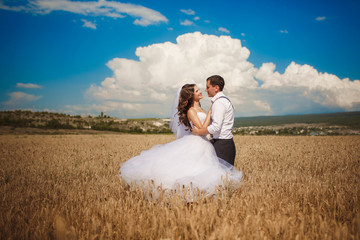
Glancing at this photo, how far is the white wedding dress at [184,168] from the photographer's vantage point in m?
3.98

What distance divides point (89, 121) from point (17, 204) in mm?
34205

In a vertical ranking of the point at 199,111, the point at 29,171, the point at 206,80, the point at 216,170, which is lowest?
the point at 29,171

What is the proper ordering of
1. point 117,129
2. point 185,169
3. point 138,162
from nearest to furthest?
point 185,169 → point 138,162 → point 117,129

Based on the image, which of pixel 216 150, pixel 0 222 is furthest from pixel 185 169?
pixel 0 222

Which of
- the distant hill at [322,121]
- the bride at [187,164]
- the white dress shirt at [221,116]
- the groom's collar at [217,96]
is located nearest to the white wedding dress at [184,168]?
the bride at [187,164]

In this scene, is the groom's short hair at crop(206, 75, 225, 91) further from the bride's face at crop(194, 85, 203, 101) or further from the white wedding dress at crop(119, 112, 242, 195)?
the white wedding dress at crop(119, 112, 242, 195)

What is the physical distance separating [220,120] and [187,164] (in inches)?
44.6

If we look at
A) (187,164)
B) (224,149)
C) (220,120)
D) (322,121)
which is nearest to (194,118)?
(220,120)

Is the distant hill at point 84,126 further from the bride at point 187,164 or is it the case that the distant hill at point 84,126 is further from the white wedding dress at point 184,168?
the white wedding dress at point 184,168

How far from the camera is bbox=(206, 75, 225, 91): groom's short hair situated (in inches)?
184

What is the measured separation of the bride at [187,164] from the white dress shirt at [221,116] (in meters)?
0.19

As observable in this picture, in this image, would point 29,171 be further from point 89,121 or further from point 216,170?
point 89,121

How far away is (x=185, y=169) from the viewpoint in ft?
13.6

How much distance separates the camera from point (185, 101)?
5.11m
